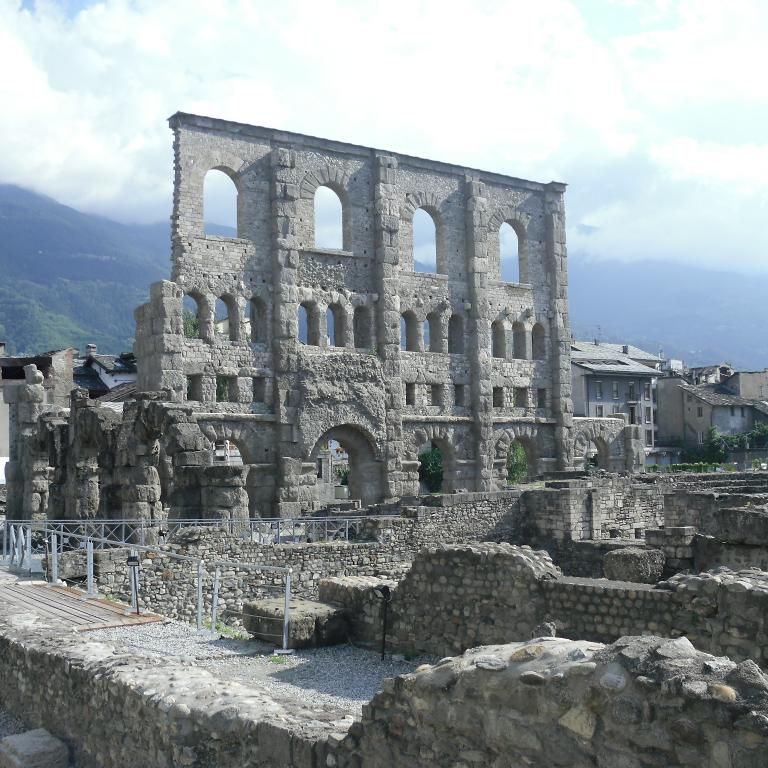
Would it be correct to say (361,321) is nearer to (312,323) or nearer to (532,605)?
(312,323)

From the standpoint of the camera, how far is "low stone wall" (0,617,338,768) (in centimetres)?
629

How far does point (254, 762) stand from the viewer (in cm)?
631

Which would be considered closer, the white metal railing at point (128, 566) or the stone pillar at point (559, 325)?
the white metal railing at point (128, 566)

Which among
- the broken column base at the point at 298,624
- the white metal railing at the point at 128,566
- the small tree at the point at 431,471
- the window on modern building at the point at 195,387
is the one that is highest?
the window on modern building at the point at 195,387

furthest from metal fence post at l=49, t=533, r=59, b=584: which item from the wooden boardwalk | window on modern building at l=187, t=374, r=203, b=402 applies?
window on modern building at l=187, t=374, r=203, b=402

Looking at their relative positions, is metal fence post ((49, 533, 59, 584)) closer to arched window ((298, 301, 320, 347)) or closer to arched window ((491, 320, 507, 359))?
arched window ((298, 301, 320, 347))

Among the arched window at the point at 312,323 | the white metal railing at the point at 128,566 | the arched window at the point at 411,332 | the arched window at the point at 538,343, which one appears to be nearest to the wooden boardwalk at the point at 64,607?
the white metal railing at the point at 128,566

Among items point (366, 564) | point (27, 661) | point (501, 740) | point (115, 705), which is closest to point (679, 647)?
point (501, 740)

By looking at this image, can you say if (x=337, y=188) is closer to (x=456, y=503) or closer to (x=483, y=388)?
(x=483, y=388)

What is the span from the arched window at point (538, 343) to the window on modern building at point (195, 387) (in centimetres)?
1674

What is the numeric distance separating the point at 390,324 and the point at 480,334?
15.6 ft

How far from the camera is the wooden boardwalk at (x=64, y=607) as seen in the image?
12211 millimetres

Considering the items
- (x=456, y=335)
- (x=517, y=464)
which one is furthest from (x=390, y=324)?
(x=517, y=464)

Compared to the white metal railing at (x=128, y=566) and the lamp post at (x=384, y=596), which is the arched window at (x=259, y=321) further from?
the lamp post at (x=384, y=596)
